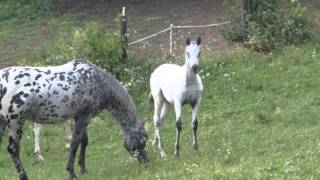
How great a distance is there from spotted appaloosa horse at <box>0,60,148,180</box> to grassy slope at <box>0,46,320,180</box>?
0.95 meters

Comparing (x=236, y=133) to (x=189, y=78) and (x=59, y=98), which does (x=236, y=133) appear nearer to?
(x=189, y=78)

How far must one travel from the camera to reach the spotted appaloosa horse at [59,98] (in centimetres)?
1025

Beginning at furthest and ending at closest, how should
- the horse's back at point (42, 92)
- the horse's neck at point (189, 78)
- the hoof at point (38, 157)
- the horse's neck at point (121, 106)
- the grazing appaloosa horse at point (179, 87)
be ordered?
the hoof at point (38, 157), the horse's neck at point (189, 78), the grazing appaloosa horse at point (179, 87), the horse's neck at point (121, 106), the horse's back at point (42, 92)

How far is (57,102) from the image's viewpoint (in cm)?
1050

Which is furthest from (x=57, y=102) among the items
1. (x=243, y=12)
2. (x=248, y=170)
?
(x=243, y=12)

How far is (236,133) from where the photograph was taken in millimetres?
13211

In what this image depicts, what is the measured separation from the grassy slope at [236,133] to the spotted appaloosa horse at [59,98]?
37.3 inches

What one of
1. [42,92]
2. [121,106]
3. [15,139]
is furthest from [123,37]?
[15,139]

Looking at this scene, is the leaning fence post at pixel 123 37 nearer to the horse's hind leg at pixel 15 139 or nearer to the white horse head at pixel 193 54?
the white horse head at pixel 193 54

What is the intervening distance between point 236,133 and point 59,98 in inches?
162

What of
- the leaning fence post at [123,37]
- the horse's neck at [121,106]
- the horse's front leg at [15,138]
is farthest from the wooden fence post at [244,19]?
the horse's front leg at [15,138]

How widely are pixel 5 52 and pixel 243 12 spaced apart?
24.7 ft

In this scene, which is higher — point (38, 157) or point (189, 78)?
point (189, 78)

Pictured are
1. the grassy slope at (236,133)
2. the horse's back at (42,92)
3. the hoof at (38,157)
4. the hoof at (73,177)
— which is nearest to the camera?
the grassy slope at (236,133)
